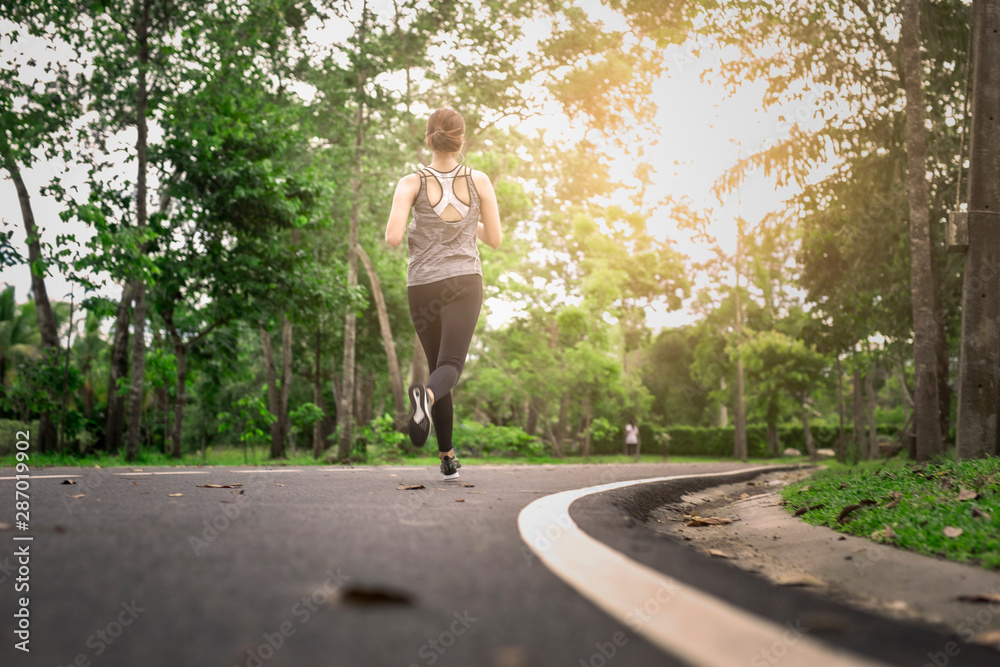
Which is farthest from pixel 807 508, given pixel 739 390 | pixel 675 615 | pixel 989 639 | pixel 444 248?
pixel 739 390

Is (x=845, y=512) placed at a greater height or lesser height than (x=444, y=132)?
lesser

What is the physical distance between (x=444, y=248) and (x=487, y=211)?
490 mm

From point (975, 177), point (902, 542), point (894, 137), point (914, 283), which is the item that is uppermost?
point (894, 137)

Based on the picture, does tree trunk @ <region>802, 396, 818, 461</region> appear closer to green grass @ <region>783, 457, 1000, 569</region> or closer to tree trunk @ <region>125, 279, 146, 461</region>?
green grass @ <region>783, 457, 1000, 569</region>

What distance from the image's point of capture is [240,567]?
199 cm

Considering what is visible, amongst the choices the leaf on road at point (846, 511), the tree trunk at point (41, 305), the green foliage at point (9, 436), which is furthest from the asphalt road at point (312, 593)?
the green foliage at point (9, 436)

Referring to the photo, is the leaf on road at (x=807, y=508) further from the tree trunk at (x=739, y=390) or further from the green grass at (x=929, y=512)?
the tree trunk at (x=739, y=390)

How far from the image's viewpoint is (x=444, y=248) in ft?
17.1

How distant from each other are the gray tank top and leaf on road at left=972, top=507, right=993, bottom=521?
3.35 m

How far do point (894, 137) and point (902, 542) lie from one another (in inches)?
541

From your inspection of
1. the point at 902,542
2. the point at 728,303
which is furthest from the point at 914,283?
the point at 728,303

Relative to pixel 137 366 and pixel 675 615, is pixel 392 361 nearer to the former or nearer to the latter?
pixel 137 366

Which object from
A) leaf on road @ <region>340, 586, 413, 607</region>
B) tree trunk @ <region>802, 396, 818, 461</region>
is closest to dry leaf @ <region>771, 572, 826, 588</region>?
leaf on road @ <region>340, 586, 413, 607</region>

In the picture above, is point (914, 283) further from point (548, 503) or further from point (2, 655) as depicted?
point (2, 655)
